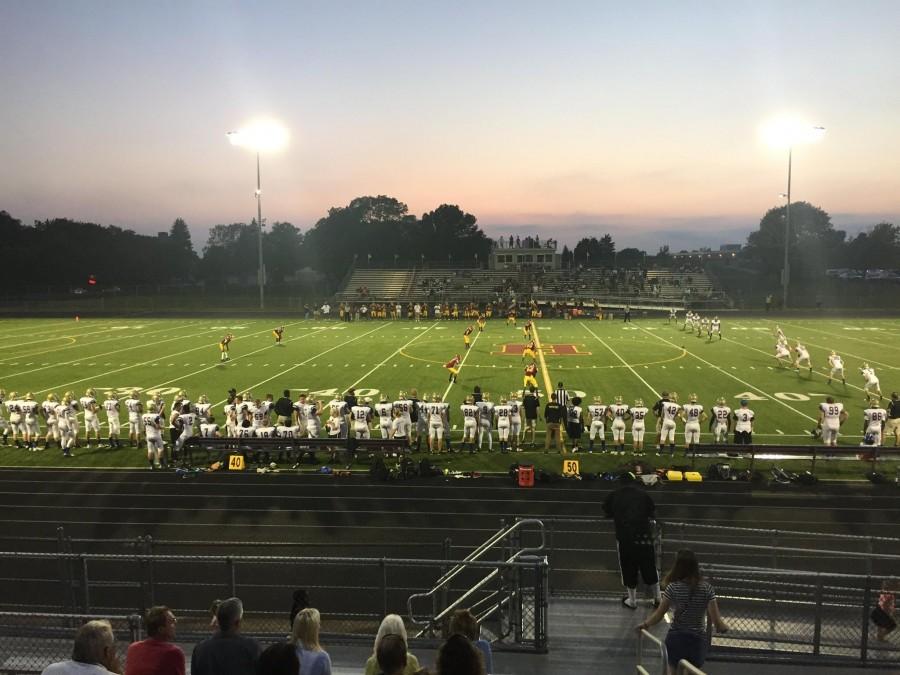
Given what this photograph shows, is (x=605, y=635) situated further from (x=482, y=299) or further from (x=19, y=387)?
(x=482, y=299)

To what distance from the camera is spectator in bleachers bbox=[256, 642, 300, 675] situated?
384 cm

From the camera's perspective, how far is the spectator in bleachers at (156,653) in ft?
14.3

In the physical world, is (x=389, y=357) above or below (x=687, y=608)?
below

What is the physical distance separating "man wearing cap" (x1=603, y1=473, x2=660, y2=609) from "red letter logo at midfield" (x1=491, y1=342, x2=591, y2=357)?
26.2 m

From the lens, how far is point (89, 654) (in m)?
4.10

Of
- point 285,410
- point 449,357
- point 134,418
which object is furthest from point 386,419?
point 449,357

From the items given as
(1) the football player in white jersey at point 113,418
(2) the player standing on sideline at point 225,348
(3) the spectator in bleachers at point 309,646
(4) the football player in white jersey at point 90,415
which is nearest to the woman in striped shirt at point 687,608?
(3) the spectator in bleachers at point 309,646

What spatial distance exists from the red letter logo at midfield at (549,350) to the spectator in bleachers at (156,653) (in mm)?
29425

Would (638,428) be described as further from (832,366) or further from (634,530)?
(832,366)

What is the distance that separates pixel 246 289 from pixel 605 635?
72743 mm

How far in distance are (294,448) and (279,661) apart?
1306cm

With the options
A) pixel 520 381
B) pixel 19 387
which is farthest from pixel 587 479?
pixel 19 387

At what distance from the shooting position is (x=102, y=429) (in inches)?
790

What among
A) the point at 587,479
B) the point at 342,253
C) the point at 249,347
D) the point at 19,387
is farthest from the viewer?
the point at 342,253
